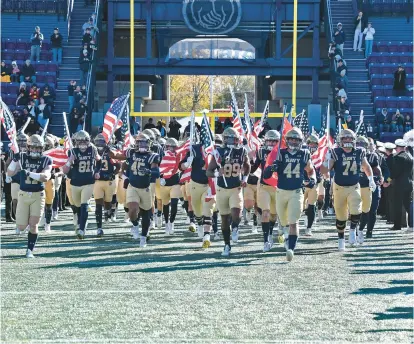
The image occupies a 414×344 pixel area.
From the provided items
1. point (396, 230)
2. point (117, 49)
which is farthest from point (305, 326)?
point (117, 49)

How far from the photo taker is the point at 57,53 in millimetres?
33562

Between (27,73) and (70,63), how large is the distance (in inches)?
102

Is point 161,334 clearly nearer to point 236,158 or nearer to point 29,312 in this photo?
point 29,312

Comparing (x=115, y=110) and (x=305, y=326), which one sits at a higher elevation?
(x=115, y=110)

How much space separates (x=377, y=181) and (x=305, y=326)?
7.76m

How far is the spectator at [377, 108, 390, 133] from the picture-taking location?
30.8 m

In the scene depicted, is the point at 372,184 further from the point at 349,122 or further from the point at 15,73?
the point at 15,73

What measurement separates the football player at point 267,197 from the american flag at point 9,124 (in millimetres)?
3376

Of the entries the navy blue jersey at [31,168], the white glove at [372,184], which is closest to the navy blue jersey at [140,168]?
the navy blue jersey at [31,168]

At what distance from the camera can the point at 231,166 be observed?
13.5 meters

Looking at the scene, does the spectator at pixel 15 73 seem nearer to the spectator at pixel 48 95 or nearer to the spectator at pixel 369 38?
the spectator at pixel 48 95

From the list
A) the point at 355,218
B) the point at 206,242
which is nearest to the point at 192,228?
the point at 206,242

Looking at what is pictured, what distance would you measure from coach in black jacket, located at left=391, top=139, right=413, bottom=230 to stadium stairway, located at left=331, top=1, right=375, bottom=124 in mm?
14372

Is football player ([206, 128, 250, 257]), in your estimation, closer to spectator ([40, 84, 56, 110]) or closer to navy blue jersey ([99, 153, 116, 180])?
navy blue jersey ([99, 153, 116, 180])
